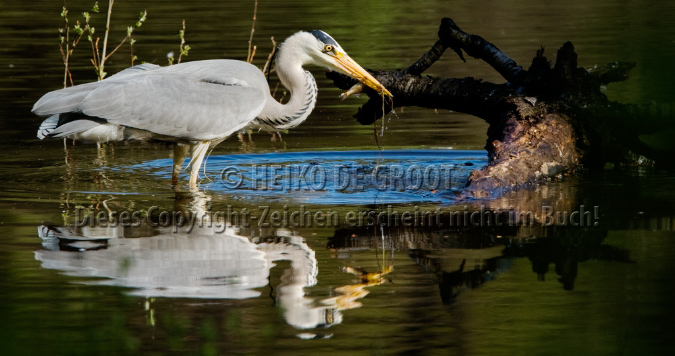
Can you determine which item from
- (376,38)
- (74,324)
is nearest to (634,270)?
(74,324)

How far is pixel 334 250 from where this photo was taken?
5.93 m

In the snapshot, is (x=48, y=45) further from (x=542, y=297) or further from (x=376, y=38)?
(x=542, y=297)

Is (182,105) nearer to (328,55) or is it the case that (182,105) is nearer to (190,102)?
(190,102)

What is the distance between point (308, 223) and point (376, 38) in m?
13.4

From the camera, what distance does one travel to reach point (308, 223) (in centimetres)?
675

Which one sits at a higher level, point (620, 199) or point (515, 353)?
point (620, 199)

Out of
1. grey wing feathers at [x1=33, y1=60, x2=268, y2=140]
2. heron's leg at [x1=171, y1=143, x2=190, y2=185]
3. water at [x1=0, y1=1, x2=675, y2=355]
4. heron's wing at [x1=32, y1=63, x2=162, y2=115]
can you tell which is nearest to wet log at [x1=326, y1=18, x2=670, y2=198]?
water at [x1=0, y1=1, x2=675, y2=355]

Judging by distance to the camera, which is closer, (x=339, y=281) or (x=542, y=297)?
(x=542, y=297)

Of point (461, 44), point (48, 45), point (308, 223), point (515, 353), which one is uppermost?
point (48, 45)

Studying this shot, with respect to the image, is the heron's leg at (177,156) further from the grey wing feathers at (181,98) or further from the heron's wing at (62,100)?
the heron's wing at (62,100)

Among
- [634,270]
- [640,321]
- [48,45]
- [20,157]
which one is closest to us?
[640,321]

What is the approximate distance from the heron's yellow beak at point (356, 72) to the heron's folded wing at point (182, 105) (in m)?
0.82

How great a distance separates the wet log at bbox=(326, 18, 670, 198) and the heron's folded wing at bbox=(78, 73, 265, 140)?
1.50 metres

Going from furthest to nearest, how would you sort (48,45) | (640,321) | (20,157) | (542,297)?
(48,45)
(20,157)
(542,297)
(640,321)
